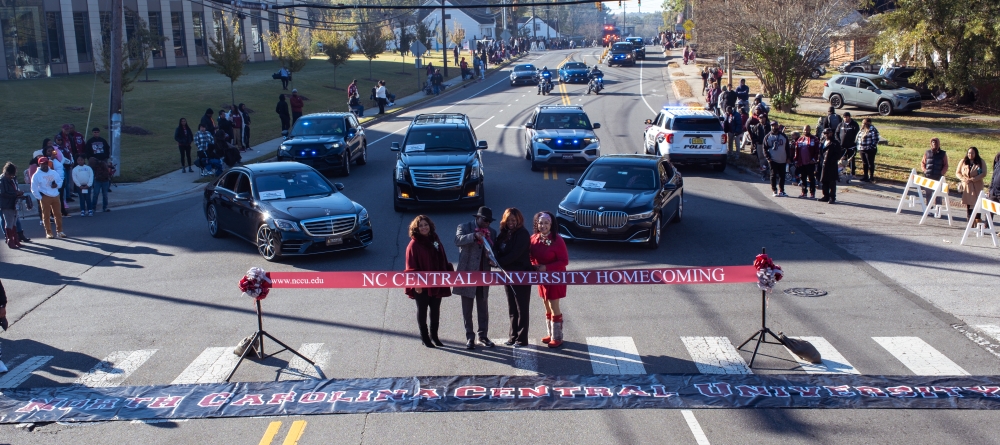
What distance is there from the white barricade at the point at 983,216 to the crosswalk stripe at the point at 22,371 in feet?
45.1

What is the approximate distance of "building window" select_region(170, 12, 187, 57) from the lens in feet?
182

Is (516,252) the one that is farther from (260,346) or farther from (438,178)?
A: (438,178)

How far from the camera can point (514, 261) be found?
916cm

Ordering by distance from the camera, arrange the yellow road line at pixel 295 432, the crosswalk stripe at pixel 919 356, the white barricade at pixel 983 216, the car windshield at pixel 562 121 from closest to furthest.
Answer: the yellow road line at pixel 295 432 → the crosswalk stripe at pixel 919 356 → the white barricade at pixel 983 216 → the car windshield at pixel 562 121

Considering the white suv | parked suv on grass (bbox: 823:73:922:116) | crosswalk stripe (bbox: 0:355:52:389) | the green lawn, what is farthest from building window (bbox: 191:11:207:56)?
crosswalk stripe (bbox: 0:355:52:389)

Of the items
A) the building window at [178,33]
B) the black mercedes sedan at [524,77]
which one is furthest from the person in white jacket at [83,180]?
the building window at [178,33]

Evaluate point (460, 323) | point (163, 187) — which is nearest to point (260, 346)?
point (460, 323)

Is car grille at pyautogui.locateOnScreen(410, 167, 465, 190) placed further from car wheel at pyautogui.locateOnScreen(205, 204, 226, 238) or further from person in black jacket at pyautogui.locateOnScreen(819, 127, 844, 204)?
person in black jacket at pyautogui.locateOnScreen(819, 127, 844, 204)

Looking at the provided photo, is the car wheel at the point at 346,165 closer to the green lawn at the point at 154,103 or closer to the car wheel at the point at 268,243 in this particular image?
the green lawn at the point at 154,103

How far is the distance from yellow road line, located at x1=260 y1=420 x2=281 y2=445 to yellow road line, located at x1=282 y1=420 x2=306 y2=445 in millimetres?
122

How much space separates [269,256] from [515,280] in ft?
19.7

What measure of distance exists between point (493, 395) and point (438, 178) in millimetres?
9579

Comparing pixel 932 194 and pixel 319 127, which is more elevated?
pixel 319 127

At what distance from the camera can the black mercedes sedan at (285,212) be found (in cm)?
1338
